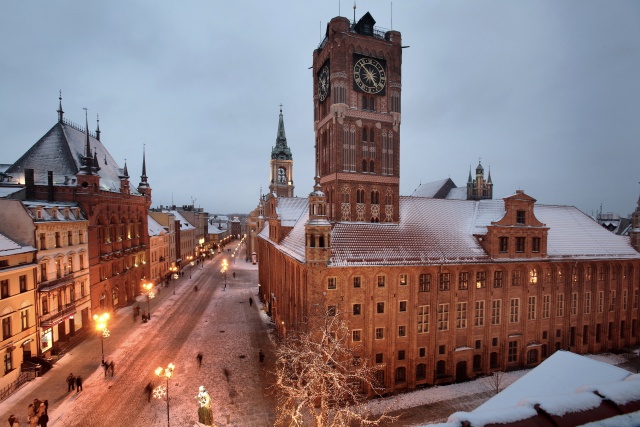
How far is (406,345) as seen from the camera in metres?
30.1

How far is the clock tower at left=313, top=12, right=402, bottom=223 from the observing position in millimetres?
33719

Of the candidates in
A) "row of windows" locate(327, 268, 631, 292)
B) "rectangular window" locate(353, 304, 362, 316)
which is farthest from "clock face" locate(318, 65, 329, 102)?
"rectangular window" locate(353, 304, 362, 316)

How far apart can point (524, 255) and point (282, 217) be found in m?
28.4

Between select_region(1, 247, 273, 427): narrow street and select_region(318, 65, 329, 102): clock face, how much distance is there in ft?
91.4

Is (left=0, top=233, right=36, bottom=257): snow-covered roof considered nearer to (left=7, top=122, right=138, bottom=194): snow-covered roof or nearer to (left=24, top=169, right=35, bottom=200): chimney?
(left=24, top=169, right=35, bottom=200): chimney

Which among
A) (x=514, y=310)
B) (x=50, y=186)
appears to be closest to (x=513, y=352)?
(x=514, y=310)

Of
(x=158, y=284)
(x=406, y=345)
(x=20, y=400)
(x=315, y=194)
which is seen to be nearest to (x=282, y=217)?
(x=315, y=194)

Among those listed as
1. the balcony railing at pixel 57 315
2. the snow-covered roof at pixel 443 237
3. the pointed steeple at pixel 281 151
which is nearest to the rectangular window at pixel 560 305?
the snow-covered roof at pixel 443 237

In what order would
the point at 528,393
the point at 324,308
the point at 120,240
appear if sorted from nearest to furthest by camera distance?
the point at 528,393
the point at 324,308
the point at 120,240

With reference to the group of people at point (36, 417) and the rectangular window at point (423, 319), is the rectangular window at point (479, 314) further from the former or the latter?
the group of people at point (36, 417)

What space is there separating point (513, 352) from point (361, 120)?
2759 centimetres

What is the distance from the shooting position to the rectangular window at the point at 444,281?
31.6 m

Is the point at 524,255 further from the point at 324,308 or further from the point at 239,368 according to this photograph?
the point at 239,368

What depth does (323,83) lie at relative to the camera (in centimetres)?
3744
